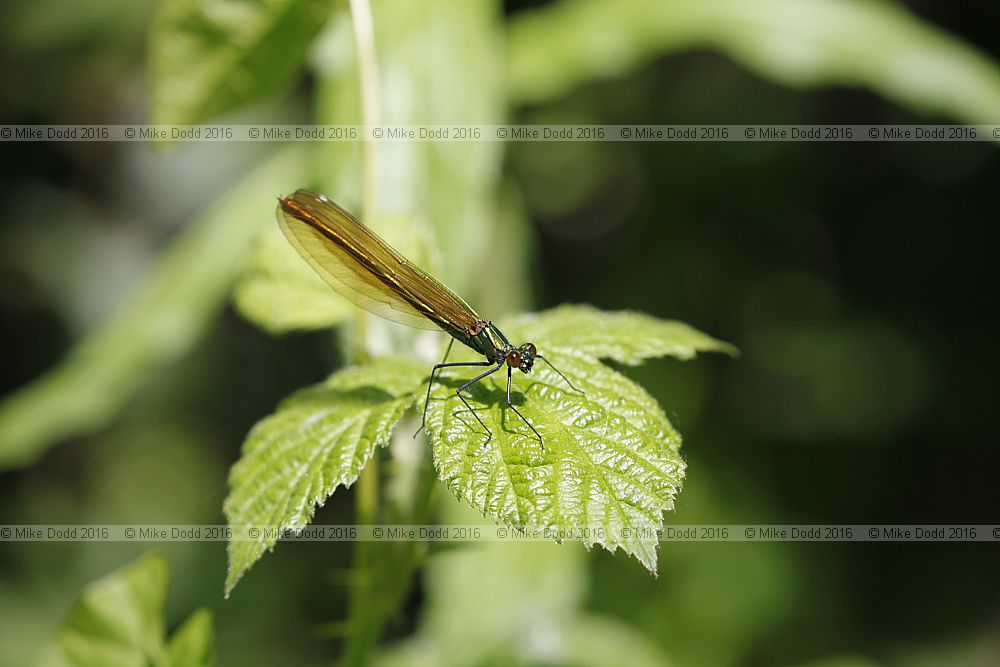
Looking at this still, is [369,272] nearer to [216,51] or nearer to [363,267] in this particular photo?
[363,267]

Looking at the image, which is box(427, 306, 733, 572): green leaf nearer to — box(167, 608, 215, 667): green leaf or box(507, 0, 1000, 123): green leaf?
box(167, 608, 215, 667): green leaf

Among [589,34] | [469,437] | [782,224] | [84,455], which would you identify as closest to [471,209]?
[589,34]

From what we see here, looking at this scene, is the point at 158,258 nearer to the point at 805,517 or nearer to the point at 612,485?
the point at 805,517

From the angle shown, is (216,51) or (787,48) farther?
(787,48)

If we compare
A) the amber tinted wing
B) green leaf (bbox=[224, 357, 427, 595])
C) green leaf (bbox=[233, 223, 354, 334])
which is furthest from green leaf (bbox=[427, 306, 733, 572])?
green leaf (bbox=[233, 223, 354, 334])

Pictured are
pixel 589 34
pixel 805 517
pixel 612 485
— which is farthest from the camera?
pixel 805 517

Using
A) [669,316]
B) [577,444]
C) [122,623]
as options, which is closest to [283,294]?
[122,623]
